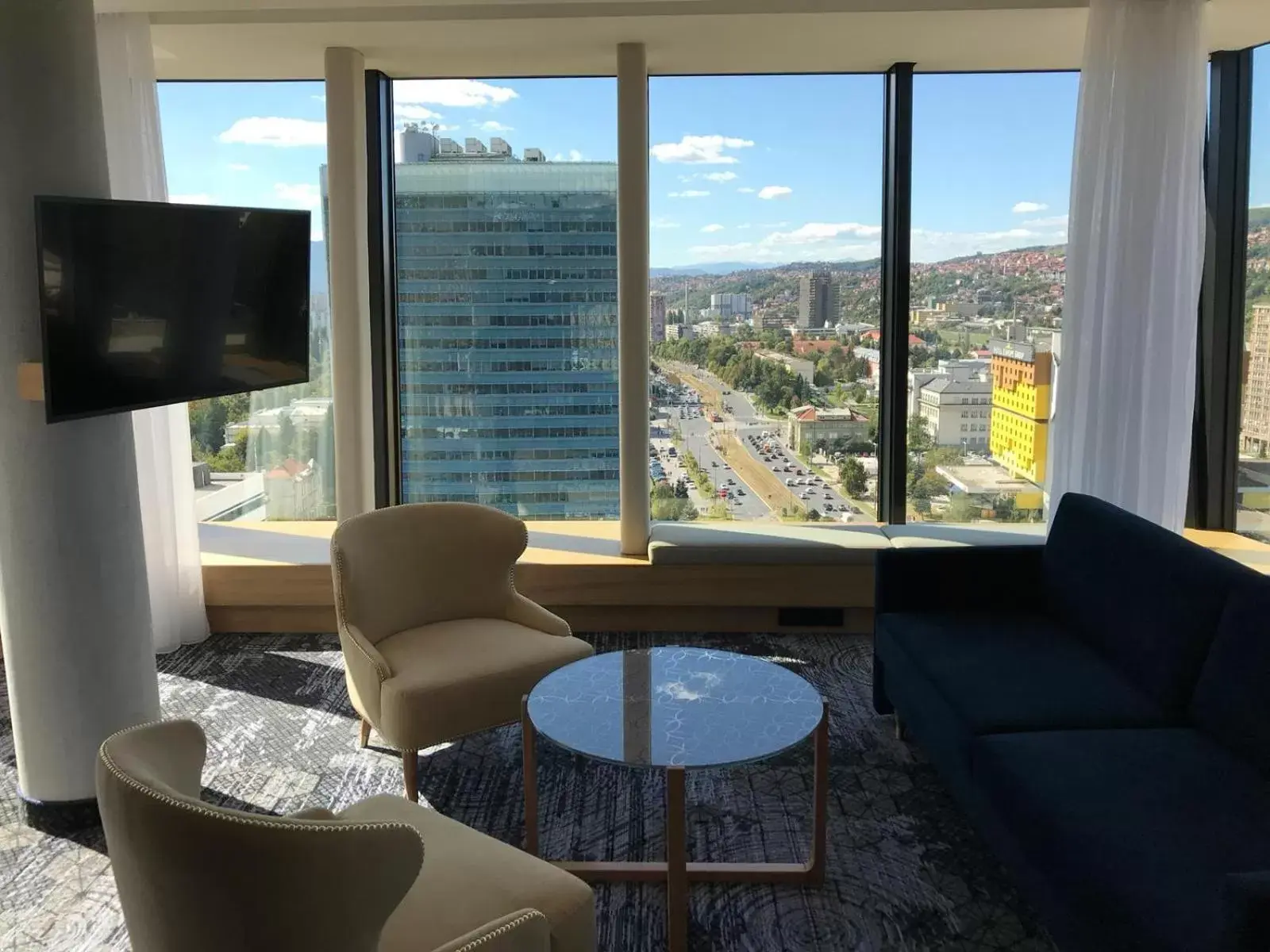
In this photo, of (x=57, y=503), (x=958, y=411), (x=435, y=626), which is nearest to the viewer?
(x=57, y=503)

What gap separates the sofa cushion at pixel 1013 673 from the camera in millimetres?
2756

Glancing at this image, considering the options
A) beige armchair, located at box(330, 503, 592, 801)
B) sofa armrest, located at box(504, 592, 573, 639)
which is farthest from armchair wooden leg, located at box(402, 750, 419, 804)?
sofa armrest, located at box(504, 592, 573, 639)

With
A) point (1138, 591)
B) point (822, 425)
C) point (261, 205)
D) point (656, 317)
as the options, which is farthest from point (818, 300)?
point (261, 205)

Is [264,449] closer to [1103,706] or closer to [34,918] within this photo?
[34,918]

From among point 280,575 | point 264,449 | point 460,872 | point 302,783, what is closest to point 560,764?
point 302,783

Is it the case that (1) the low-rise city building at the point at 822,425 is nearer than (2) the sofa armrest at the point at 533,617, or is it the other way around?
(2) the sofa armrest at the point at 533,617

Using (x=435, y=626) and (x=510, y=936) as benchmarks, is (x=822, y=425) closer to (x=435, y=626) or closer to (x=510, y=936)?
(x=435, y=626)

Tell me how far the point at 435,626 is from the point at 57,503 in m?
1.29

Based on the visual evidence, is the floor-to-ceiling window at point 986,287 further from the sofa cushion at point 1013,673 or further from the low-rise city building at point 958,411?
the sofa cushion at point 1013,673

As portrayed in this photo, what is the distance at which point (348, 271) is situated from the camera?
15.7ft

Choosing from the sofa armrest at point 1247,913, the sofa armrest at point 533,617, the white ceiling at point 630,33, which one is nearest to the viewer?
the sofa armrest at point 1247,913

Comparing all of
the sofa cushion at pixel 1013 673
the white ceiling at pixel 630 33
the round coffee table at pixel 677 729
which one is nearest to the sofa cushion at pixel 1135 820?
the sofa cushion at pixel 1013 673

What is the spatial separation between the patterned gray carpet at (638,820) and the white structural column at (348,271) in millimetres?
1078

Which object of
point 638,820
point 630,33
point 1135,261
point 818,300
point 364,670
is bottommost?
point 638,820
